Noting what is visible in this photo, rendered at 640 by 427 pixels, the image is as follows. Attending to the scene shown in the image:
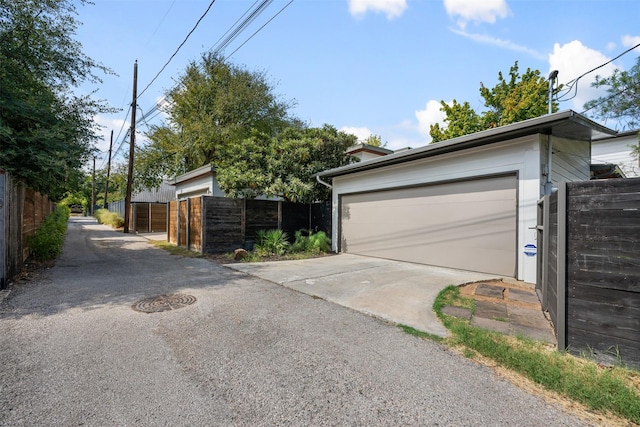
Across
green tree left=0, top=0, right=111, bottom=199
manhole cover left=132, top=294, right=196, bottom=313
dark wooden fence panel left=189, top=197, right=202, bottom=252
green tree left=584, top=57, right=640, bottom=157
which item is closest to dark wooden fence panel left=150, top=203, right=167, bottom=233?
A: dark wooden fence panel left=189, top=197, right=202, bottom=252

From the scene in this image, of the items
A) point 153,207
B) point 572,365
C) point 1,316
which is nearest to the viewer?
point 572,365

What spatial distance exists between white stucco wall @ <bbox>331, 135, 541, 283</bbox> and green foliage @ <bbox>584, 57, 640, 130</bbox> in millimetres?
11358

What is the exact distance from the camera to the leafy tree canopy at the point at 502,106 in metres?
17.0

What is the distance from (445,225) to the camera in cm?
686

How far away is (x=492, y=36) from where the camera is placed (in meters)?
7.48

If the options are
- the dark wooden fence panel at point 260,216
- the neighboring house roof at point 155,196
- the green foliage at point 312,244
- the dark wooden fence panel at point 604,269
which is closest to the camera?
the dark wooden fence panel at point 604,269

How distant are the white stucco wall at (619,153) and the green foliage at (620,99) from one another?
1148mm

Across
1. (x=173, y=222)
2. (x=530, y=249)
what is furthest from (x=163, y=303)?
(x=173, y=222)

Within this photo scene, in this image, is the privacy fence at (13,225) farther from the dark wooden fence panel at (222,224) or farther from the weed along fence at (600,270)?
the weed along fence at (600,270)

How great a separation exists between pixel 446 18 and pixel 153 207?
1740 centimetres

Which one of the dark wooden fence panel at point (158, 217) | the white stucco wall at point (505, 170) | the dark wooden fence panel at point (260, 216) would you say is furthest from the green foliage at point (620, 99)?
the dark wooden fence panel at point (158, 217)

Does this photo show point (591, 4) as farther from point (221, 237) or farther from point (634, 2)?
point (221, 237)

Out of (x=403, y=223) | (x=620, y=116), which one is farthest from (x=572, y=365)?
(x=620, y=116)

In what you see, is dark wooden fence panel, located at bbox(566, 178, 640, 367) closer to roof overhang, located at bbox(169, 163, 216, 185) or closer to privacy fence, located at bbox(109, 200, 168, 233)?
roof overhang, located at bbox(169, 163, 216, 185)
